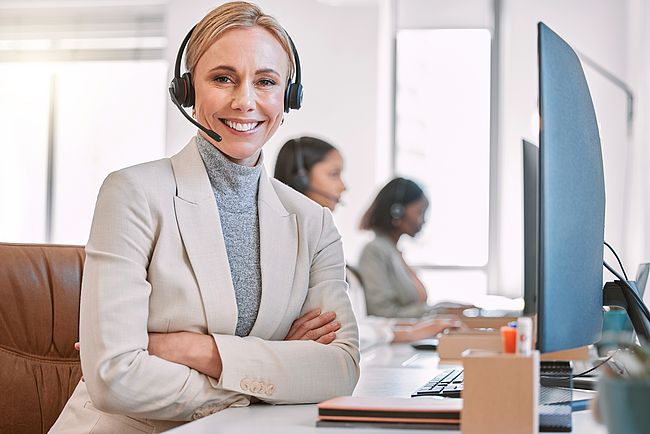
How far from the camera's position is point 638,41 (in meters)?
5.04

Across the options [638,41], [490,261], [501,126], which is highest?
[638,41]

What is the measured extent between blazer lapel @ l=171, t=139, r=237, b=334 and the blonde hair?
0.69 ft

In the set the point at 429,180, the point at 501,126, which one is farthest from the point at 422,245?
the point at 501,126

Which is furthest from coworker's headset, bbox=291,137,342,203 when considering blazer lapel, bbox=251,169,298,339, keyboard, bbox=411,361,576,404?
blazer lapel, bbox=251,169,298,339

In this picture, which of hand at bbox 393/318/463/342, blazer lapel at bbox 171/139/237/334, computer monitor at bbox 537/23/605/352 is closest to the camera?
computer monitor at bbox 537/23/605/352

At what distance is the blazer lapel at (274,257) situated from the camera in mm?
1508

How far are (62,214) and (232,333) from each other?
4.88 metres

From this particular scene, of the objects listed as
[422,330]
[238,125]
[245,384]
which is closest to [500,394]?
[245,384]

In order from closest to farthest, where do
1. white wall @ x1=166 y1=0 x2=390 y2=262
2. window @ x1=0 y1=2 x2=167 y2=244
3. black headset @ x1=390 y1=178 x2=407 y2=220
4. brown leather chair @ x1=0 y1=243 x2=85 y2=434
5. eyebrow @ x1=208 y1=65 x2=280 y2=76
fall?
eyebrow @ x1=208 y1=65 x2=280 y2=76
brown leather chair @ x1=0 y1=243 x2=85 y2=434
black headset @ x1=390 y1=178 x2=407 y2=220
white wall @ x1=166 y1=0 x2=390 y2=262
window @ x1=0 y1=2 x2=167 y2=244

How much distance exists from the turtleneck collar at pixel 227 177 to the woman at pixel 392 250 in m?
3.12

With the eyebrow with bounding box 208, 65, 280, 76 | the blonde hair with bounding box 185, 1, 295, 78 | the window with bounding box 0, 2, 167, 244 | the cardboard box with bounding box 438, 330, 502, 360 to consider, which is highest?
the window with bounding box 0, 2, 167, 244

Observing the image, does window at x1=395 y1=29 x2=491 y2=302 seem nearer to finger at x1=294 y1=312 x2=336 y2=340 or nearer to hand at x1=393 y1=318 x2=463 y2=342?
hand at x1=393 y1=318 x2=463 y2=342

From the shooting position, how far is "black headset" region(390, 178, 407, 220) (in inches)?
190

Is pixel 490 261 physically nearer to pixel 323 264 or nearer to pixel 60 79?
pixel 60 79
